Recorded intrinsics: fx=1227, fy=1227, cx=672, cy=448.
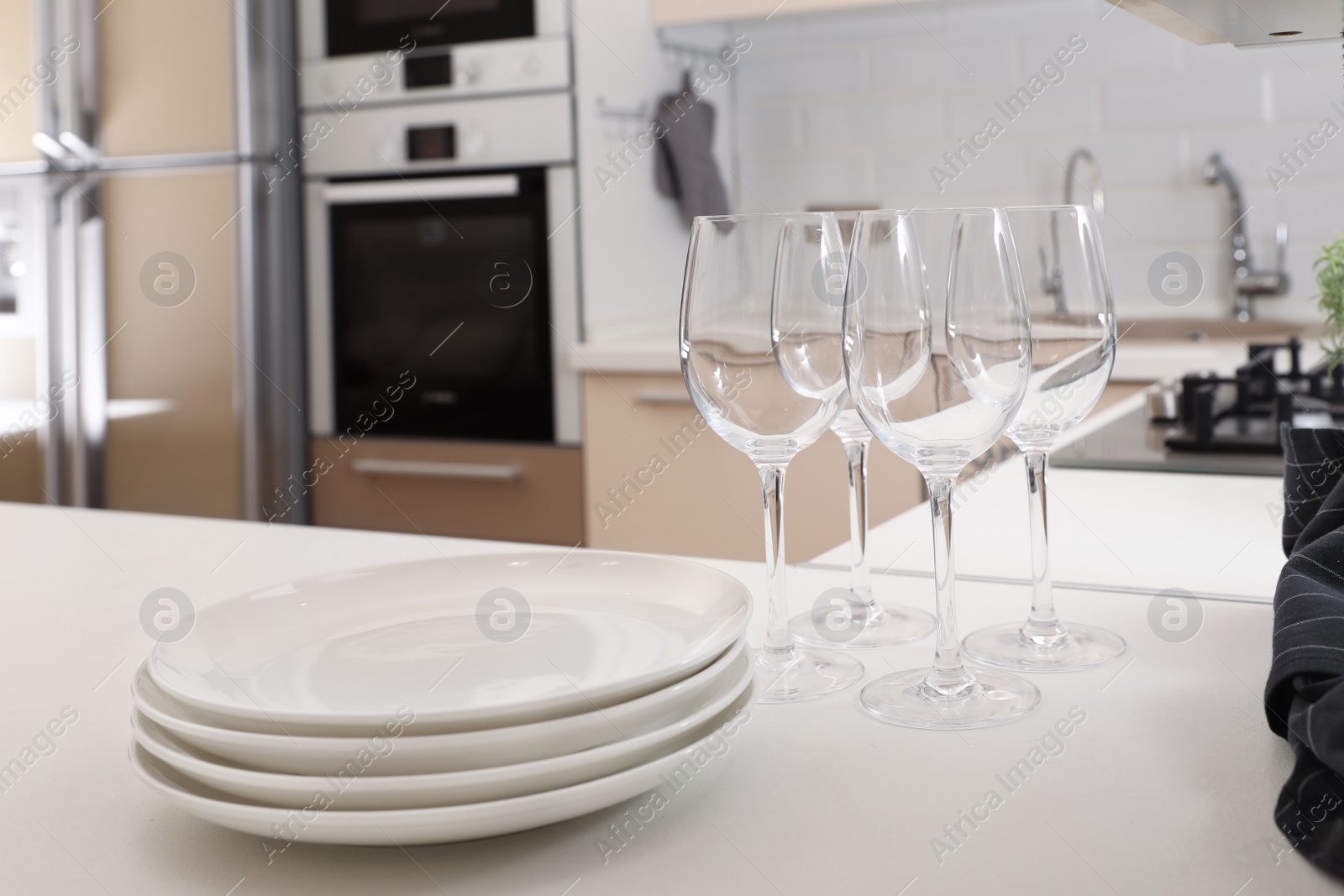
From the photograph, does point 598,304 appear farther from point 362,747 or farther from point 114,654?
point 362,747

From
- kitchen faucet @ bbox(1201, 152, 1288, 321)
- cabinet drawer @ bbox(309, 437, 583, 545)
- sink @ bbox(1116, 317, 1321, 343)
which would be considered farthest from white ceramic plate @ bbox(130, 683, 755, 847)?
kitchen faucet @ bbox(1201, 152, 1288, 321)

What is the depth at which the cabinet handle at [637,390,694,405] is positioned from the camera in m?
2.29

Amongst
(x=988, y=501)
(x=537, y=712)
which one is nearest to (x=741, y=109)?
(x=988, y=501)

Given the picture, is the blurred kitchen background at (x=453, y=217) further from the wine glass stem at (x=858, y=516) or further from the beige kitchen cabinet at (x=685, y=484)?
the wine glass stem at (x=858, y=516)

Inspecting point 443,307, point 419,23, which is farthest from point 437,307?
point 419,23

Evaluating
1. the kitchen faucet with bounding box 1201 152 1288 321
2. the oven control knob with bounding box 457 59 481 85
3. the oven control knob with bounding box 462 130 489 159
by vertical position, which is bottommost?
the kitchen faucet with bounding box 1201 152 1288 321

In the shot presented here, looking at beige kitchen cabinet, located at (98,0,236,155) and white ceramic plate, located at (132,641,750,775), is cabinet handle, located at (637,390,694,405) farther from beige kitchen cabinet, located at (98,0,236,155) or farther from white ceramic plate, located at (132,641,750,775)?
white ceramic plate, located at (132,641,750,775)

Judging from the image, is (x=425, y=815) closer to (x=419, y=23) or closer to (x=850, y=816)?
(x=850, y=816)

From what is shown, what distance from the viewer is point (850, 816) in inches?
17.6

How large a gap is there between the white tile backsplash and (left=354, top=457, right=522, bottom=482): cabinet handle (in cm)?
92

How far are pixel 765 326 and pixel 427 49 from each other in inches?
85.3

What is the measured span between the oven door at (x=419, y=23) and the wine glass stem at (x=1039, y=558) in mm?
2044

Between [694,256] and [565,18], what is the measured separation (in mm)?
1978

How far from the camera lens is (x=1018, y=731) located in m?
0.52
